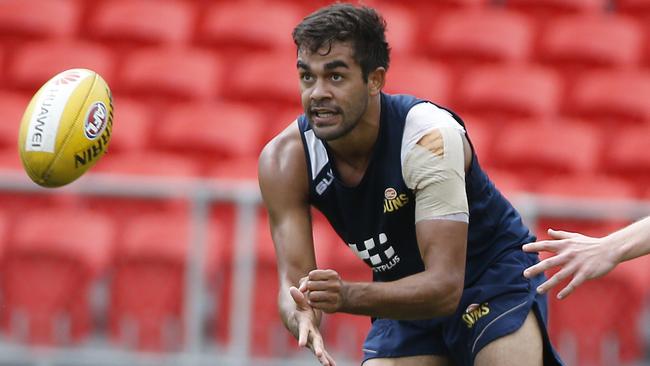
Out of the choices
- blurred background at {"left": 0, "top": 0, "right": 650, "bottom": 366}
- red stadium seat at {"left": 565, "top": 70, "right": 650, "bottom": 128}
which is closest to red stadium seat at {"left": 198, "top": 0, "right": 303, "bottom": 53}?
blurred background at {"left": 0, "top": 0, "right": 650, "bottom": 366}

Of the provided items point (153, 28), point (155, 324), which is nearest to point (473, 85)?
point (153, 28)

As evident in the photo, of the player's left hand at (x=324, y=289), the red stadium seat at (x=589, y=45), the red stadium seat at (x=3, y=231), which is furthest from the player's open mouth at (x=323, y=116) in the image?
the red stadium seat at (x=589, y=45)

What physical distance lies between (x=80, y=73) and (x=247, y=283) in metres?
2.09

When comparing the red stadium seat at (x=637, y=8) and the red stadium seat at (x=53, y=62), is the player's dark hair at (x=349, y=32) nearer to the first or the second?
the red stadium seat at (x=53, y=62)

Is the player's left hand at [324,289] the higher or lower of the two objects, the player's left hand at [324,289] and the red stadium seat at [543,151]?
the lower

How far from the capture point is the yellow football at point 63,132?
4.67 metres

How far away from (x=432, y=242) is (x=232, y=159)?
4.13 metres

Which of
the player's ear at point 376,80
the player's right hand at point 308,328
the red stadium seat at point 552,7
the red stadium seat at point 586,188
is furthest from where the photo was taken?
the red stadium seat at point 552,7

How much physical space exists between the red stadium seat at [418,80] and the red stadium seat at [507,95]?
15 cm

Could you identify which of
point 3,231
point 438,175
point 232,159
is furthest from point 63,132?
point 232,159

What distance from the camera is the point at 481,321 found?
4438 mm

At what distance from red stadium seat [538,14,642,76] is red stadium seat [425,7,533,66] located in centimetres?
21

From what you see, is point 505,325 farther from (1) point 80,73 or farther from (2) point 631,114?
(2) point 631,114

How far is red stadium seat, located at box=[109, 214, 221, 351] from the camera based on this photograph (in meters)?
6.63
